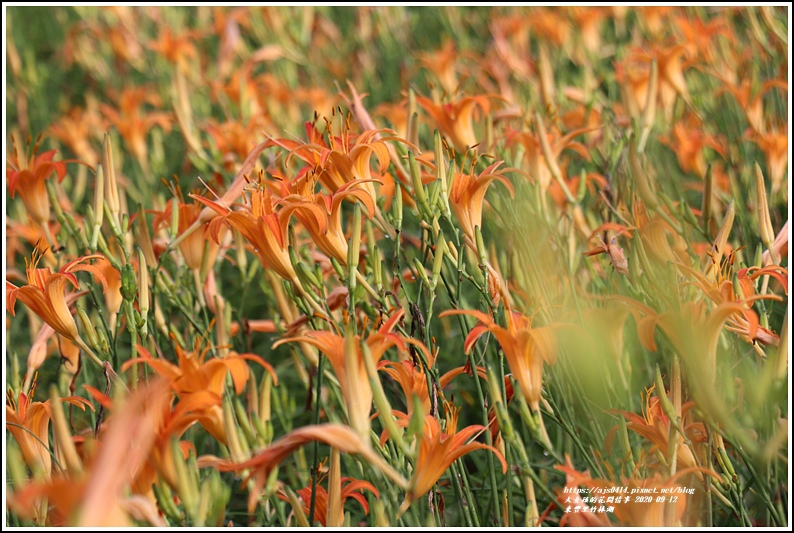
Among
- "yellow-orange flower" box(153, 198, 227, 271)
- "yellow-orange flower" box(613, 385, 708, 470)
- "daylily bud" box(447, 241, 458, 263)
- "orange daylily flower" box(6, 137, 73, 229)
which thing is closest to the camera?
"yellow-orange flower" box(613, 385, 708, 470)

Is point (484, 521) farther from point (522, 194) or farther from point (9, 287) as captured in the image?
point (9, 287)

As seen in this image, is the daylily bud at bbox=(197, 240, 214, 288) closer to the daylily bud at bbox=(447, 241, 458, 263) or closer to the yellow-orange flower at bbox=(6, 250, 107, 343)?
the yellow-orange flower at bbox=(6, 250, 107, 343)

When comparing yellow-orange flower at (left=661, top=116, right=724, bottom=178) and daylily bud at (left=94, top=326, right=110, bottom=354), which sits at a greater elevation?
yellow-orange flower at (left=661, top=116, right=724, bottom=178)

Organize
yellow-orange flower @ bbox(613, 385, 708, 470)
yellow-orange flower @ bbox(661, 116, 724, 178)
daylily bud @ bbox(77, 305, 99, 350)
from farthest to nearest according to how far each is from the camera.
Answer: yellow-orange flower @ bbox(661, 116, 724, 178)
daylily bud @ bbox(77, 305, 99, 350)
yellow-orange flower @ bbox(613, 385, 708, 470)

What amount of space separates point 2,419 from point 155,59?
295 cm

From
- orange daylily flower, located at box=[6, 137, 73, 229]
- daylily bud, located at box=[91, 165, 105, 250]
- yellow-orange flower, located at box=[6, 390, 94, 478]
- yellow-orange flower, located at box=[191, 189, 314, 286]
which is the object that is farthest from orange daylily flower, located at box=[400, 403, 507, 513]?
orange daylily flower, located at box=[6, 137, 73, 229]

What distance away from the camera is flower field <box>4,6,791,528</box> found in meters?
1.09

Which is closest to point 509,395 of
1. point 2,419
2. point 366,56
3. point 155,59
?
point 2,419

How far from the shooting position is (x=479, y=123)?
229 cm

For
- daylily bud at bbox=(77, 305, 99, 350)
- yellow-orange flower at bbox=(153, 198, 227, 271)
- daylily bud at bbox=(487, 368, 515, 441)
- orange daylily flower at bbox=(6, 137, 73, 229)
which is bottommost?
daylily bud at bbox=(487, 368, 515, 441)

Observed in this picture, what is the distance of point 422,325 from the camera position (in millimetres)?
1334

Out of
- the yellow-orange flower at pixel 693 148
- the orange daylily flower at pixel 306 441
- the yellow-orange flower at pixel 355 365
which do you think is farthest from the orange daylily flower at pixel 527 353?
the yellow-orange flower at pixel 693 148

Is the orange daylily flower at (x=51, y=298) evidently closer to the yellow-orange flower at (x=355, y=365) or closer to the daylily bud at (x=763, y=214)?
the yellow-orange flower at (x=355, y=365)

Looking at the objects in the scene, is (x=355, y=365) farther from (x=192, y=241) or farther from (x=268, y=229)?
(x=192, y=241)
